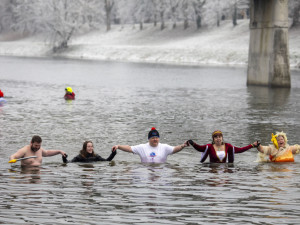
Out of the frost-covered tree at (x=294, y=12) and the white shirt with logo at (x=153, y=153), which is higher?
the frost-covered tree at (x=294, y=12)

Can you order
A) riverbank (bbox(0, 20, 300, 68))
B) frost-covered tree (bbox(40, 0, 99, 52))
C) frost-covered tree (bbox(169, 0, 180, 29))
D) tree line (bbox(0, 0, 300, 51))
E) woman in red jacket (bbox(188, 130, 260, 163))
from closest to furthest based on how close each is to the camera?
woman in red jacket (bbox(188, 130, 260, 163)) < riverbank (bbox(0, 20, 300, 68)) < tree line (bbox(0, 0, 300, 51)) < frost-covered tree (bbox(40, 0, 99, 52)) < frost-covered tree (bbox(169, 0, 180, 29))

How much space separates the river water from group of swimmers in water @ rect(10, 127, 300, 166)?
0.27 metres

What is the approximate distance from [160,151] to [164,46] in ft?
265

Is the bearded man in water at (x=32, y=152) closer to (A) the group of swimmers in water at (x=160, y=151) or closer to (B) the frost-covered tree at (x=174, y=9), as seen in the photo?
(A) the group of swimmers in water at (x=160, y=151)

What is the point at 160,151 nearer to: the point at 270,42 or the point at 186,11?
the point at 270,42

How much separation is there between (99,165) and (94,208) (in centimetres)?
502

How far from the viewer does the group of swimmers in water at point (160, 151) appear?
14250mm

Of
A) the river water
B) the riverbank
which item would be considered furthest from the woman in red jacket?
the riverbank

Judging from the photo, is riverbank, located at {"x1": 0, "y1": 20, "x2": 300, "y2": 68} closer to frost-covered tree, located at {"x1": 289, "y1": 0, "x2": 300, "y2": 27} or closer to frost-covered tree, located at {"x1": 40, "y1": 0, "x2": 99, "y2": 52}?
frost-covered tree, located at {"x1": 289, "y1": 0, "x2": 300, "y2": 27}

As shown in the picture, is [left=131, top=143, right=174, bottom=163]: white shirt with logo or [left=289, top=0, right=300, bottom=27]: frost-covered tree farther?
[left=289, top=0, right=300, bottom=27]: frost-covered tree

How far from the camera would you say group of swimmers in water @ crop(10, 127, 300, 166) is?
14.2m

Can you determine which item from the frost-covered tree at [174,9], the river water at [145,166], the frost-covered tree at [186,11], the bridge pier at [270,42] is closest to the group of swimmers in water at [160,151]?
the river water at [145,166]

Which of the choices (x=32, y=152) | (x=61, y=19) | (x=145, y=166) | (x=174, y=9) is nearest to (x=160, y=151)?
(x=145, y=166)

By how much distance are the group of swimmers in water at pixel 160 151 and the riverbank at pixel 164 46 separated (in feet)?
180
